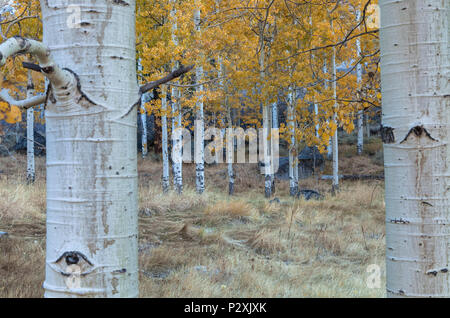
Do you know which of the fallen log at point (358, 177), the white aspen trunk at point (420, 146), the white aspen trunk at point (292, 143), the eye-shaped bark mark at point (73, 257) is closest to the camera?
the eye-shaped bark mark at point (73, 257)

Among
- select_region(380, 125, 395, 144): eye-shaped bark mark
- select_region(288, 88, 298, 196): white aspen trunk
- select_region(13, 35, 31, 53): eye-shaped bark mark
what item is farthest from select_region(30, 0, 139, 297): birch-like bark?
select_region(288, 88, 298, 196): white aspen trunk

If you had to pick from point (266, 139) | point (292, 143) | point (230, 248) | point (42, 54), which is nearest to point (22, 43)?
point (42, 54)

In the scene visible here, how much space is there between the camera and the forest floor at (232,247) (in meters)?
3.48

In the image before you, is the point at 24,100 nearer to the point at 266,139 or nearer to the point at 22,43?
the point at 22,43

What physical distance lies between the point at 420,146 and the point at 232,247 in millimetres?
3878

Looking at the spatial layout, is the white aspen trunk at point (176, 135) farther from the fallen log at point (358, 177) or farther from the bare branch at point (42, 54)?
the bare branch at point (42, 54)

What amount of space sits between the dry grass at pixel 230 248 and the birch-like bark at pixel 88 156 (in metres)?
1.88

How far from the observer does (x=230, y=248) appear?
5.13 meters

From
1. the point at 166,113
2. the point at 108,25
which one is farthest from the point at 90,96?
the point at 166,113

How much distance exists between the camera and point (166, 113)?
10.3m

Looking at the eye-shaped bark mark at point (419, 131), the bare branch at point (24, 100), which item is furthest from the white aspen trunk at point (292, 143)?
the bare branch at point (24, 100)

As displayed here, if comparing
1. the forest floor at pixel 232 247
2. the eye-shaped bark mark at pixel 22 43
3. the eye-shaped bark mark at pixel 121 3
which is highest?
the eye-shaped bark mark at pixel 121 3

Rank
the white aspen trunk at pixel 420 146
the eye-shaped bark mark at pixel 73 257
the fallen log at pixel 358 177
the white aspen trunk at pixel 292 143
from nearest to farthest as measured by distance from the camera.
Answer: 1. the eye-shaped bark mark at pixel 73 257
2. the white aspen trunk at pixel 420 146
3. the white aspen trunk at pixel 292 143
4. the fallen log at pixel 358 177
